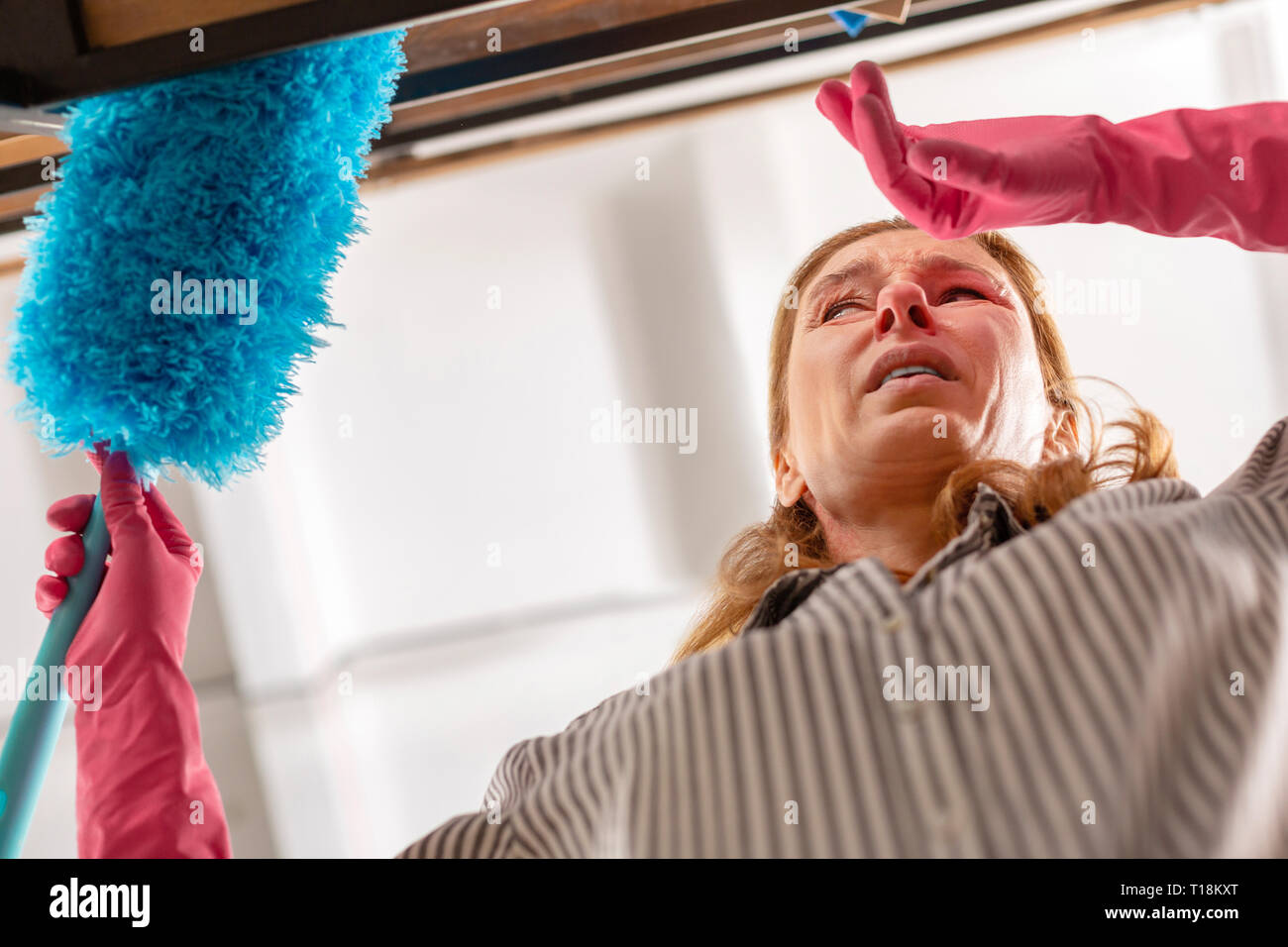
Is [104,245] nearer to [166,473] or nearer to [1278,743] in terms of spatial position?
[166,473]

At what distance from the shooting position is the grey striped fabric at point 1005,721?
0.49m

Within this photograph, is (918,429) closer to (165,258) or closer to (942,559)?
(942,559)

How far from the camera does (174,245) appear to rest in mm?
641

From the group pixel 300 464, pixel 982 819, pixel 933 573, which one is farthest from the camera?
pixel 300 464

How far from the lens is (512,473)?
1730mm

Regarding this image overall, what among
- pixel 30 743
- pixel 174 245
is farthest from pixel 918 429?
pixel 30 743

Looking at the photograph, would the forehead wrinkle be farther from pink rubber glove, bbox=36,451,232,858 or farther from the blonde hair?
pink rubber glove, bbox=36,451,232,858

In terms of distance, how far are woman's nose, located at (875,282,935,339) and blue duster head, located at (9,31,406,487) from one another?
422 mm

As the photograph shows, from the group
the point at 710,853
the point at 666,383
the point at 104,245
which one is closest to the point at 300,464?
the point at 666,383

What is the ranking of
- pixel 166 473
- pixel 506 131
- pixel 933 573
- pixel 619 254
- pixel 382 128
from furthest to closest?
pixel 619 254
pixel 506 131
pixel 382 128
pixel 166 473
pixel 933 573

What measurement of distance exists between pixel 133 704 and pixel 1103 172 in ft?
2.57

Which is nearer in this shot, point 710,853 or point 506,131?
point 710,853

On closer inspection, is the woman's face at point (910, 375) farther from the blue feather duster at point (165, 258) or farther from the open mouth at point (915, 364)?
the blue feather duster at point (165, 258)
